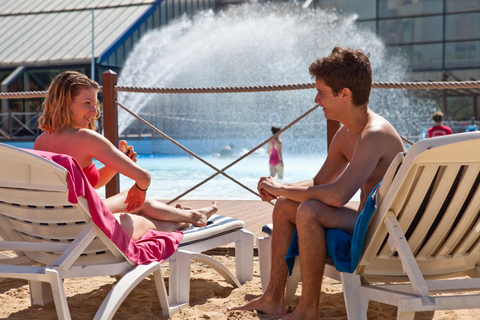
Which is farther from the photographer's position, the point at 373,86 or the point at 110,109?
the point at 110,109

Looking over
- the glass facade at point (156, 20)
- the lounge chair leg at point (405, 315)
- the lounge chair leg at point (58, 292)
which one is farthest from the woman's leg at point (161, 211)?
the glass facade at point (156, 20)

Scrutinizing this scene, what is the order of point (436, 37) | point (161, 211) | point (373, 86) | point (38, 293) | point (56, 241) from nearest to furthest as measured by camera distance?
point (56, 241) → point (38, 293) → point (161, 211) → point (373, 86) → point (436, 37)

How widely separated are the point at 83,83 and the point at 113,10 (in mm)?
24549

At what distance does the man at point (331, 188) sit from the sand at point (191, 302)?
0.24 meters

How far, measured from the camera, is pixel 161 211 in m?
2.82

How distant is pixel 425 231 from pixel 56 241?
154 centimetres

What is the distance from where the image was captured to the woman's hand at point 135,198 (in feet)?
8.46

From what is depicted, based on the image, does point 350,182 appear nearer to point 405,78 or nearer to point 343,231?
point 343,231

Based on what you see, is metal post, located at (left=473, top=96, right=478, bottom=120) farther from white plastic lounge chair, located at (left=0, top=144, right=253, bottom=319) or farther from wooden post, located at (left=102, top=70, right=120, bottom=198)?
white plastic lounge chair, located at (left=0, top=144, right=253, bottom=319)

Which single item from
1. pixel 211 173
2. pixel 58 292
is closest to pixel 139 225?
pixel 58 292

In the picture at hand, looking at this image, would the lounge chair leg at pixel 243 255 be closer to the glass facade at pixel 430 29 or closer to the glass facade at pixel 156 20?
the glass facade at pixel 156 20

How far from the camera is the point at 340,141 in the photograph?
2.71 metres

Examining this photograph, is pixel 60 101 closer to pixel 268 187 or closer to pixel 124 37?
A: pixel 268 187

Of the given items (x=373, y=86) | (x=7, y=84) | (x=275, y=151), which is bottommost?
(x=275, y=151)
